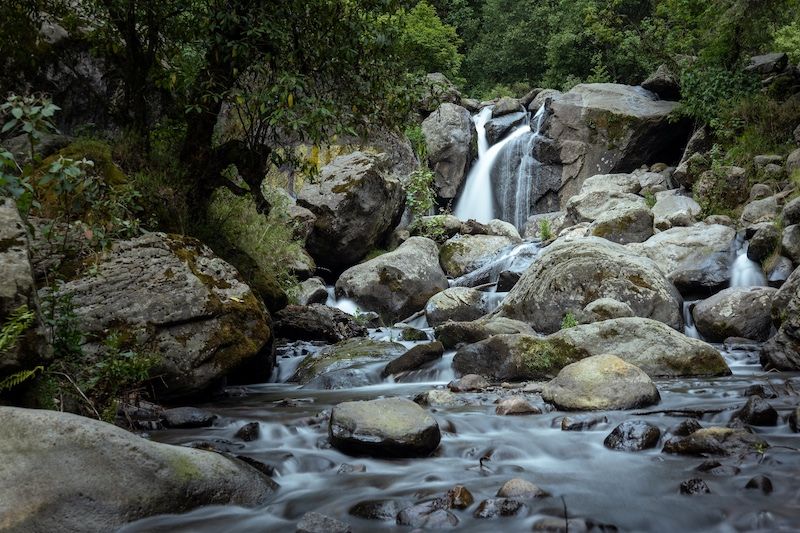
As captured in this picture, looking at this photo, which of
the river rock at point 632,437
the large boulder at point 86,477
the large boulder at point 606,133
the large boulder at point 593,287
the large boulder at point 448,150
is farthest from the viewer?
the large boulder at point 448,150

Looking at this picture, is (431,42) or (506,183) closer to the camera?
(506,183)

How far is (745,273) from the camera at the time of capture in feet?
37.9

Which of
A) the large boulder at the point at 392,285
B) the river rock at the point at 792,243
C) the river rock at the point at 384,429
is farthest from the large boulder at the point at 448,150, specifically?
the river rock at the point at 384,429

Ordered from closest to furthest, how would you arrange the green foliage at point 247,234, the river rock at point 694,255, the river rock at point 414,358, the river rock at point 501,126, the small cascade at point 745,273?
the river rock at point 414,358
the green foliage at point 247,234
the small cascade at point 745,273
the river rock at point 694,255
the river rock at point 501,126

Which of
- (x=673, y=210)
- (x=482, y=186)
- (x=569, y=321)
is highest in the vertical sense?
(x=482, y=186)

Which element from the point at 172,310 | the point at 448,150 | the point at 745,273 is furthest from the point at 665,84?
the point at 172,310

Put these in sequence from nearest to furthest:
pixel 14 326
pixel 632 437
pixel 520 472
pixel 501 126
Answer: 1. pixel 14 326
2. pixel 520 472
3. pixel 632 437
4. pixel 501 126

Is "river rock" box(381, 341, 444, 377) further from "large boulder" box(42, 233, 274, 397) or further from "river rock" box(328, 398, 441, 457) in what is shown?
"river rock" box(328, 398, 441, 457)

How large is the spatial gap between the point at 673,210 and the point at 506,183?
23.8ft

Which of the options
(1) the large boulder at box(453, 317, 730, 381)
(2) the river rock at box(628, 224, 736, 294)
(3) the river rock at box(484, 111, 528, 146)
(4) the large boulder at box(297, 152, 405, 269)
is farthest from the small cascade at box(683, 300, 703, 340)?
(3) the river rock at box(484, 111, 528, 146)

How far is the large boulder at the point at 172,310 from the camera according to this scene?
6457 mm

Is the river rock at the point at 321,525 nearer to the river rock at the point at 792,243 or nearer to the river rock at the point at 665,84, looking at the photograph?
the river rock at the point at 792,243

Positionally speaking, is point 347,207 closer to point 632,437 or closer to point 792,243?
point 792,243

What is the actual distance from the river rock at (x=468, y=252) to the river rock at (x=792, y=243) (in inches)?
285
